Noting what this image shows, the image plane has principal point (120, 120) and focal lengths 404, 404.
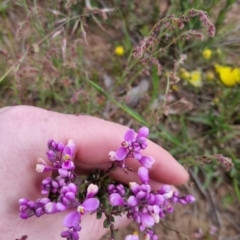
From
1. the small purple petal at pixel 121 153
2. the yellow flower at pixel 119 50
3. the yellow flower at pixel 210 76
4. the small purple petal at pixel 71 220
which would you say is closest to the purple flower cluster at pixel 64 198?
the small purple petal at pixel 71 220

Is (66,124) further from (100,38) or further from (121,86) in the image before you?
(100,38)

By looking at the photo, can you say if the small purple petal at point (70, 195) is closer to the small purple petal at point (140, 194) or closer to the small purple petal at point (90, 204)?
the small purple petal at point (90, 204)

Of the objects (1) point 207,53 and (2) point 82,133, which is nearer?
(2) point 82,133

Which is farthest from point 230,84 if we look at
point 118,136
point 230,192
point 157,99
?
point 118,136

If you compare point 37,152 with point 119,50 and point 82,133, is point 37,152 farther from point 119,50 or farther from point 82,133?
point 119,50

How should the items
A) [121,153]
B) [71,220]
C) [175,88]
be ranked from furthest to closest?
[175,88] → [121,153] → [71,220]

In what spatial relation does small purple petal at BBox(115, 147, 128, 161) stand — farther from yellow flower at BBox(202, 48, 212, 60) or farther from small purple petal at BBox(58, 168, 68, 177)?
yellow flower at BBox(202, 48, 212, 60)

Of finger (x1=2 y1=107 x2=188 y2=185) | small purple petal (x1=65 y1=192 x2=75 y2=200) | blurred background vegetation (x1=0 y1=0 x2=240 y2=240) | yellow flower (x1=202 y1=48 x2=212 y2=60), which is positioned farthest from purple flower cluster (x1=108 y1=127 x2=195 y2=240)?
yellow flower (x1=202 y1=48 x2=212 y2=60)

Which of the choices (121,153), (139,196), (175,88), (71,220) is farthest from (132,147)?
(175,88)
